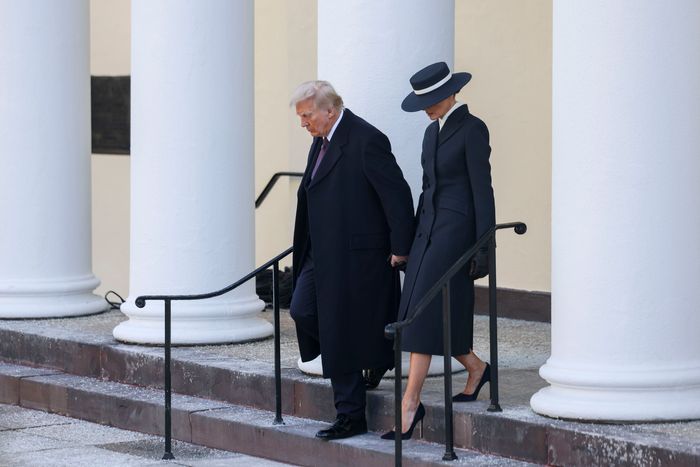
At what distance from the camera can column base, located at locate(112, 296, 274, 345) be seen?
9922 mm

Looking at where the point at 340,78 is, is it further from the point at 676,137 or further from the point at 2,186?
the point at 2,186

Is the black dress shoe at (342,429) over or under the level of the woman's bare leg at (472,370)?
under

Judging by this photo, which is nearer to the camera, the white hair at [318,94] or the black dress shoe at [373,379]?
the white hair at [318,94]

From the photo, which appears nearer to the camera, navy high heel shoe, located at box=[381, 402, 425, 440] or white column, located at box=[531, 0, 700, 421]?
white column, located at box=[531, 0, 700, 421]

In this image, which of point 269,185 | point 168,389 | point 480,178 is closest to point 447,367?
point 480,178

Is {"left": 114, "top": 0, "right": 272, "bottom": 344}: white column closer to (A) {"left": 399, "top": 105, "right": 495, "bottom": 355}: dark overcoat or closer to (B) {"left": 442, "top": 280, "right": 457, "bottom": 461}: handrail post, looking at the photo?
(A) {"left": 399, "top": 105, "right": 495, "bottom": 355}: dark overcoat

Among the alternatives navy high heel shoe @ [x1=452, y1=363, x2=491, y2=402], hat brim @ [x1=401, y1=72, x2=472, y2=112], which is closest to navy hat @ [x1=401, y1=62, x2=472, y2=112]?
hat brim @ [x1=401, y1=72, x2=472, y2=112]

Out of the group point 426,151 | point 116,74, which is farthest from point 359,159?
point 116,74

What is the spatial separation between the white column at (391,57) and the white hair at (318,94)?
2.09 ft

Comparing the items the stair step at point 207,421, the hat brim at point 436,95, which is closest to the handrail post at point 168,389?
the stair step at point 207,421

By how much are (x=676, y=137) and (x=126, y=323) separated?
428 cm

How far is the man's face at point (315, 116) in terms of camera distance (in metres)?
7.72

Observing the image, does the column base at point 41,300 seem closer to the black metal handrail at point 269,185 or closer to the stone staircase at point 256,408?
the stone staircase at point 256,408

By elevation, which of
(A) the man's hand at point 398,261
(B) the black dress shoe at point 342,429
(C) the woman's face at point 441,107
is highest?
(C) the woman's face at point 441,107
